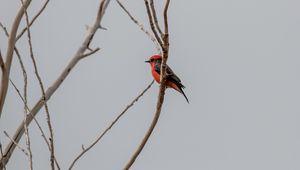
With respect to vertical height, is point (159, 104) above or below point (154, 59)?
below

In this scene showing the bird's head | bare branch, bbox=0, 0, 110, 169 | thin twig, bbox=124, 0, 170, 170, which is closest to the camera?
bare branch, bbox=0, 0, 110, 169

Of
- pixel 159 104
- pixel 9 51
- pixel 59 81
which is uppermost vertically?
pixel 9 51

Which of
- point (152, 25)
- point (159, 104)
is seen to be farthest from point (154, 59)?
point (152, 25)

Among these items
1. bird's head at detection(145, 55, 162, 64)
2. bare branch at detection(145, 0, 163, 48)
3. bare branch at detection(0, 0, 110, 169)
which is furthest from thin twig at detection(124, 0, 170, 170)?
bird's head at detection(145, 55, 162, 64)

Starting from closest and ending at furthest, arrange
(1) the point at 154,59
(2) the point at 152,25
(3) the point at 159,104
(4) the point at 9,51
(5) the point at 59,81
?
(5) the point at 59,81
(4) the point at 9,51
(2) the point at 152,25
(3) the point at 159,104
(1) the point at 154,59

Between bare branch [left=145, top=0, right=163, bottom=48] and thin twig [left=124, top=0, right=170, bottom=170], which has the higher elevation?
bare branch [left=145, top=0, right=163, bottom=48]

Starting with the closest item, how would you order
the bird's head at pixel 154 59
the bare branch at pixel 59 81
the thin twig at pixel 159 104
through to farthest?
the bare branch at pixel 59 81, the thin twig at pixel 159 104, the bird's head at pixel 154 59

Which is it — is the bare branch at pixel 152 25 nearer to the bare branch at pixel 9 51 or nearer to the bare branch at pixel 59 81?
the bare branch at pixel 59 81

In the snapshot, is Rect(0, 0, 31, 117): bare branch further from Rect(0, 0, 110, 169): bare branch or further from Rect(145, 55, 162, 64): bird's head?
Rect(145, 55, 162, 64): bird's head

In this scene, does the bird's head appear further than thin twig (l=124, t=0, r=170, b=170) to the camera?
Yes

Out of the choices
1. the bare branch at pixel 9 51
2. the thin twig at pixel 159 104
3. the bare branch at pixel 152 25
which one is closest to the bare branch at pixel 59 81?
the bare branch at pixel 9 51

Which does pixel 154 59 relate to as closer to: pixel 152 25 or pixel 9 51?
pixel 152 25

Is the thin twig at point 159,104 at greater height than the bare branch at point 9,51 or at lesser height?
lesser

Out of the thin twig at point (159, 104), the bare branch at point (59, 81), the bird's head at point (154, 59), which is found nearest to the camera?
the bare branch at point (59, 81)
